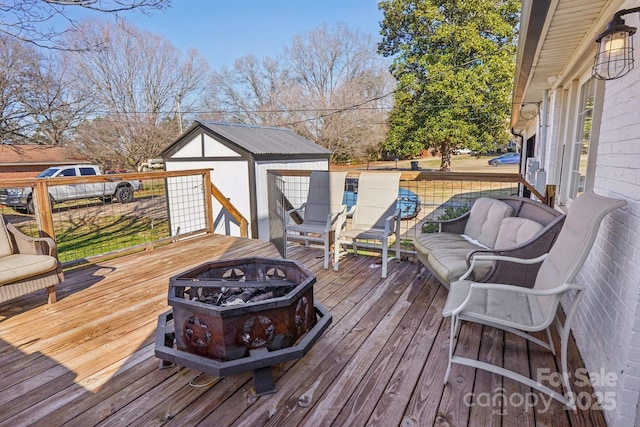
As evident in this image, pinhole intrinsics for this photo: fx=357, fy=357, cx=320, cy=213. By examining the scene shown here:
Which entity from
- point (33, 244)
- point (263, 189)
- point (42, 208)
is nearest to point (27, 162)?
point (263, 189)

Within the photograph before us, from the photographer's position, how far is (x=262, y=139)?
8688mm

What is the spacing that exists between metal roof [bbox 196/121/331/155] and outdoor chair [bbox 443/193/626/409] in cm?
608

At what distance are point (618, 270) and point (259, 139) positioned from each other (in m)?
7.70

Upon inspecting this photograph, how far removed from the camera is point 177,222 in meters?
8.69

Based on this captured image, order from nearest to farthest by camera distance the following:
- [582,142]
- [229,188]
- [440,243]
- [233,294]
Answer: [233,294]
[440,243]
[582,142]
[229,188]

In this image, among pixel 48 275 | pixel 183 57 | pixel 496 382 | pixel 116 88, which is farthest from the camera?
pixel 183 57

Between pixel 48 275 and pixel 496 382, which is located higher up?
pixel 48 275

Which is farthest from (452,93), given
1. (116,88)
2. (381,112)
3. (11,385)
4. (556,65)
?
(11,385)

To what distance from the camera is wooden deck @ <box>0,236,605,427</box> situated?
5.55 ft

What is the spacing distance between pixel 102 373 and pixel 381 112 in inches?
690

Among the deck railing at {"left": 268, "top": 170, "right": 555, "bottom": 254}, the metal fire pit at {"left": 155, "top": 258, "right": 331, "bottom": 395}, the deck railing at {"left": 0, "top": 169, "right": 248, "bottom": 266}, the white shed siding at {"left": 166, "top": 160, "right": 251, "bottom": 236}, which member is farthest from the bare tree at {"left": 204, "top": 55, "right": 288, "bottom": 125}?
the metal fire pit at {"left": 155, "top": 258, "right": 331, "bottom": 395}

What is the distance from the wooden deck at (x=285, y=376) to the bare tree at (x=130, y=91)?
36.6 ft

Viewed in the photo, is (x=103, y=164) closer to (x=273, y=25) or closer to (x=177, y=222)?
(x=177, y=222)

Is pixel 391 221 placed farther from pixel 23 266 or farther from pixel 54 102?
pixel 54 102
